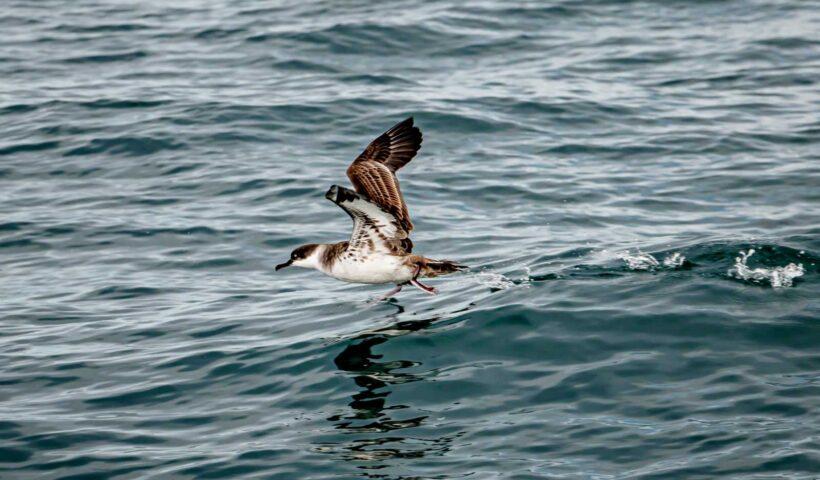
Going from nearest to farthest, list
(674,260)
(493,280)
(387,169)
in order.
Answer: (387,169)
(674,260)
(493,280)

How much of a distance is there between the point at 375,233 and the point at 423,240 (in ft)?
7.94

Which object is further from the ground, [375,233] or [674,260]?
[375,233]

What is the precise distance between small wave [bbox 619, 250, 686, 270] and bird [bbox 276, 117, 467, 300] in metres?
1.73

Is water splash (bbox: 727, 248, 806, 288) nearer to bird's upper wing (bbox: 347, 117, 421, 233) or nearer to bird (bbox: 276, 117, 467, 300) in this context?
bird (bbox: 276, 117, 467, 300)

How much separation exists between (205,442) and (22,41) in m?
14.4

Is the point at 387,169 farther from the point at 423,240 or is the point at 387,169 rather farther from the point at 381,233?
the point at 423,240

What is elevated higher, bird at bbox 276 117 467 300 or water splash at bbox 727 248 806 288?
bird at bbox 276 117 467 300

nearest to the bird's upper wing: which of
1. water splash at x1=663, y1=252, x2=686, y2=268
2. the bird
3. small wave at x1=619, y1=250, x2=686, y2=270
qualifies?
the bird

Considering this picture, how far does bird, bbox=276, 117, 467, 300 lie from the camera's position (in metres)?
9.68

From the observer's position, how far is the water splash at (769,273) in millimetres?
9703

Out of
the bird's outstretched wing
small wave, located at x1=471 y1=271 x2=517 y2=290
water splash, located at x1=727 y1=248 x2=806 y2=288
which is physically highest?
the bird's outstretched wing

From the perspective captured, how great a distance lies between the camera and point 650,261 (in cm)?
1046

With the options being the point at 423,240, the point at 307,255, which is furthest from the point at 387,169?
the point at 423,240

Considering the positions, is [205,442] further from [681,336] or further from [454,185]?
[454,185]
